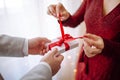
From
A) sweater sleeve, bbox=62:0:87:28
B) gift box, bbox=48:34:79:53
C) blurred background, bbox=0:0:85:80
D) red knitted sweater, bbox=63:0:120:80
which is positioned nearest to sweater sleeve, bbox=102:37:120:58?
red knitted sweater, bbox=63:0:120:80

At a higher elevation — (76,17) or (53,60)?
(76,17)

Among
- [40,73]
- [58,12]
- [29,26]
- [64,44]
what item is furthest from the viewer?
[29,26]

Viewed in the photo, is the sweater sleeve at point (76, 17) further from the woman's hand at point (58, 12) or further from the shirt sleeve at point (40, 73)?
the shirt sleeve at point (40, 73)

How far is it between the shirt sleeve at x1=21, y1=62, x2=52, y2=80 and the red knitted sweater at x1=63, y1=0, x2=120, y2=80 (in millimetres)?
225

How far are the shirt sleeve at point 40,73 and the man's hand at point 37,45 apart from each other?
0.24 metres

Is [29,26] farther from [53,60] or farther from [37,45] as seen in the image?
[53,60]

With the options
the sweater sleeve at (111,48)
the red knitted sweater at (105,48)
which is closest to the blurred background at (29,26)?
the red knitted sweater at (105,48)

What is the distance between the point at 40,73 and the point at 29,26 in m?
0.66

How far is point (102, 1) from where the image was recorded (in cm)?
92

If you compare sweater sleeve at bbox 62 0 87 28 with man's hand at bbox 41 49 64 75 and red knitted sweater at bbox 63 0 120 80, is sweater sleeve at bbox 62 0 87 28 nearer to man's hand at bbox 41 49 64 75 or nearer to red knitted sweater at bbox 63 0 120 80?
red knitted sweater at bbox 63 0 120 80

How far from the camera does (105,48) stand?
82 centimetres

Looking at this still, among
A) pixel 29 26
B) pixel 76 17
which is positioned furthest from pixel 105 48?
pixel 29 26

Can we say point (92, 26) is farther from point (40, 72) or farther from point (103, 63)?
point (40, 72)

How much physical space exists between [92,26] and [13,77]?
0.73 metres
